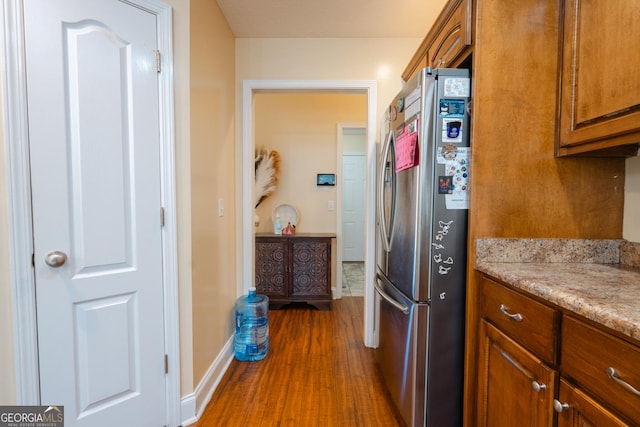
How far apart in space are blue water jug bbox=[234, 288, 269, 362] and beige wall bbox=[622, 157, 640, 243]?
84.1 inches

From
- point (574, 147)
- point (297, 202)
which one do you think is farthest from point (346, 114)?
point (574, 147)

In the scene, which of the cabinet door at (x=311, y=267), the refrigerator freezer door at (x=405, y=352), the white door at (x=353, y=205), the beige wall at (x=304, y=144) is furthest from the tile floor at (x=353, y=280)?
the refrigerator freezer door at (x=405, y=352)

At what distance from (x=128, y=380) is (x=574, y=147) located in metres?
2.21

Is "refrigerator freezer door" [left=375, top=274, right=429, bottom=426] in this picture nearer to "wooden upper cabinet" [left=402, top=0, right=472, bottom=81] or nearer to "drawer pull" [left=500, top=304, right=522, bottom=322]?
"drawer pull" [left=500, top=304, right=522, bottom=322]

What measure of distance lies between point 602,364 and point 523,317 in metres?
0.24

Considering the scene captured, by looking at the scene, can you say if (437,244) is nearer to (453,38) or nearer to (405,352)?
(405,352)

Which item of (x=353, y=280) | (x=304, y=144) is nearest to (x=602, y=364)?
(x=304, y=144)

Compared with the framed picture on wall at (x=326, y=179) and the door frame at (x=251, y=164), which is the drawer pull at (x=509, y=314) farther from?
the framed picture on wall at (x=326, y=179)

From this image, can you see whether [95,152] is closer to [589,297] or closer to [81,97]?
[81,97]

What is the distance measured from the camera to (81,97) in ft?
3.88

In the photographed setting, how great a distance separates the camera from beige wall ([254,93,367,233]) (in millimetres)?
3428

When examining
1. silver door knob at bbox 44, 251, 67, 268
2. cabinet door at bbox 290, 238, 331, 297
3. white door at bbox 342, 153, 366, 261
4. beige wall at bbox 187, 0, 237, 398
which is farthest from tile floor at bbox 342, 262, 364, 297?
silver door knob at bbox 44, 251, 67, 268

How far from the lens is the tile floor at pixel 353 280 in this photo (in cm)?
371

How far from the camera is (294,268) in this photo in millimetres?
2996
